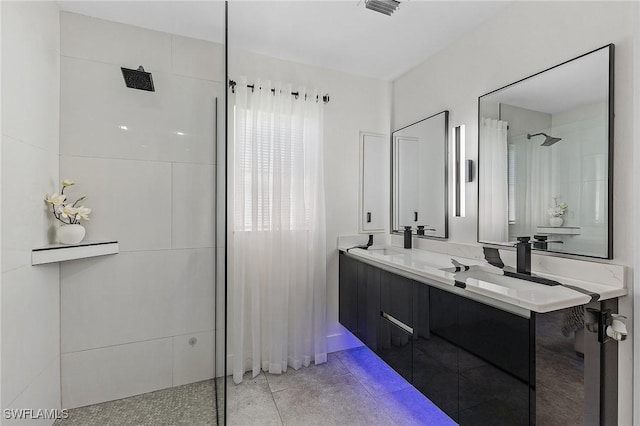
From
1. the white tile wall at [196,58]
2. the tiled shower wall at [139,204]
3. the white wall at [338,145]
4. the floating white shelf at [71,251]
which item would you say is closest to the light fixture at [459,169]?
the white wall at [338,145]

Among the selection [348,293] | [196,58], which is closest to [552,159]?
[348,293]

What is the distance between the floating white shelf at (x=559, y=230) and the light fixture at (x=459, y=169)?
20.5 inches

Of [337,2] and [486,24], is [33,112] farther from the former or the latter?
[486,24]

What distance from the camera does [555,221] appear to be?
1399mm

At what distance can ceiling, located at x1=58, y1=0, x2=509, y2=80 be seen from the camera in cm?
166

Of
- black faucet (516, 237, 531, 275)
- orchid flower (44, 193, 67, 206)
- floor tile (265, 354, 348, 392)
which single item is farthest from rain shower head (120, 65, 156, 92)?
black faucet (516, 237, 531, 275)

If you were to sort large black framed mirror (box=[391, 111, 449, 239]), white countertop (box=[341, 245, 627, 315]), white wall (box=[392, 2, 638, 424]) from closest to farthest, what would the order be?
white countertop (box=[341, 245, 627, 315]) → white wall (box=[392, 2, 638, 424]) → large black framed mirror (box=[391, 111, 449, 239])

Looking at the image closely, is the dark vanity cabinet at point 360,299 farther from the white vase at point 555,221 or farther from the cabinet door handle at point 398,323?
the white vase at point 555,221

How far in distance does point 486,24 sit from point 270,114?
156 cm

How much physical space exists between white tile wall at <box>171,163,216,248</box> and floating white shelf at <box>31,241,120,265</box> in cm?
36

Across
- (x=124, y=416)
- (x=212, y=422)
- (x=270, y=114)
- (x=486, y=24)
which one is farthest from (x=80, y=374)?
(x=486, y=24)

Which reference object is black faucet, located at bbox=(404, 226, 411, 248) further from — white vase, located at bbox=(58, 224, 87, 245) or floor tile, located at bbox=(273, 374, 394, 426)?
white vase, located at bbox=(58, 224, 87, 245)

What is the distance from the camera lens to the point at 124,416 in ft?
5.24

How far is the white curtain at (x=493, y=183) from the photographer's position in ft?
5.40
